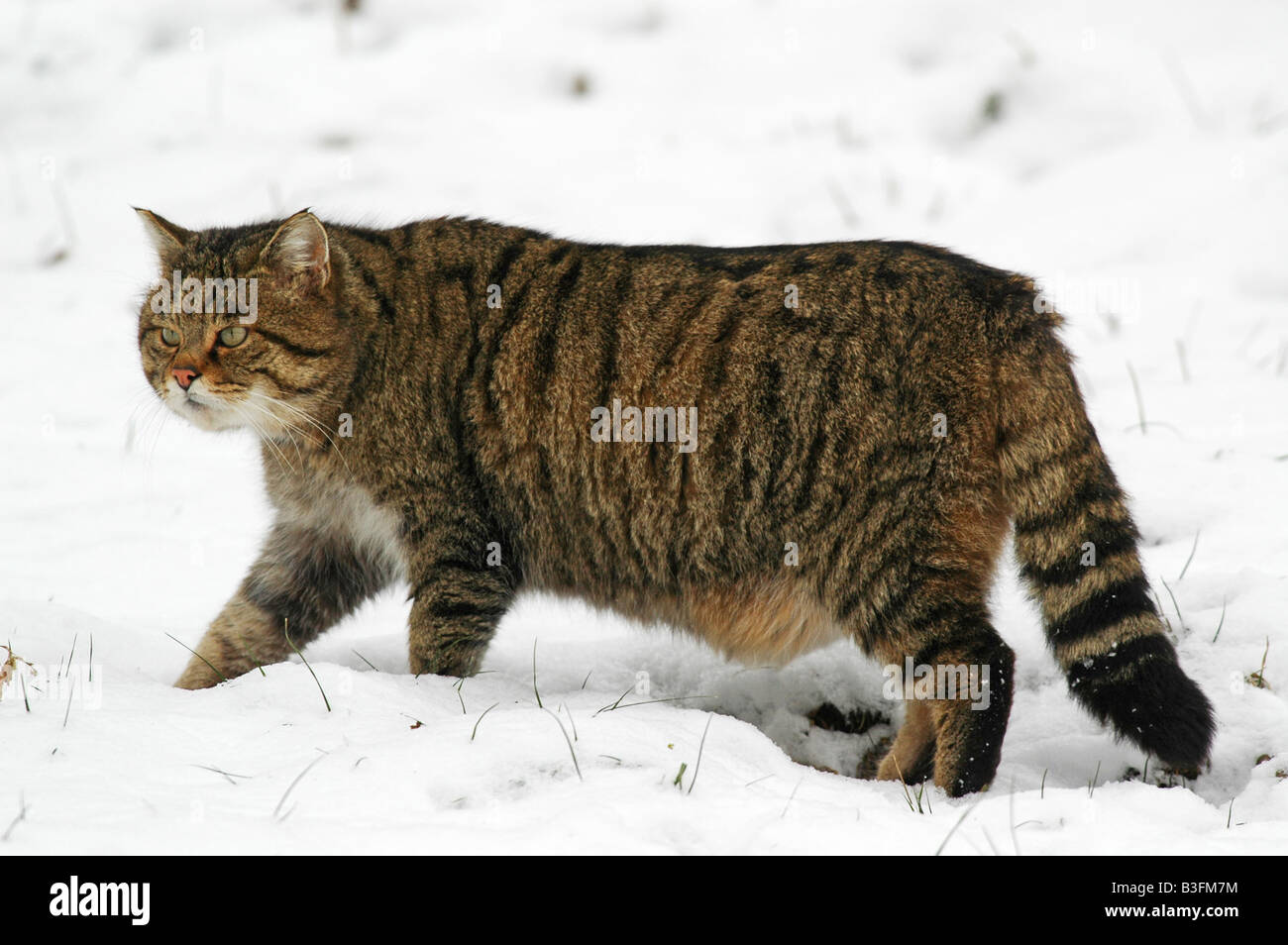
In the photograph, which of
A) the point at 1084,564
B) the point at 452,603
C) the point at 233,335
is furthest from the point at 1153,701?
the point at 233,335

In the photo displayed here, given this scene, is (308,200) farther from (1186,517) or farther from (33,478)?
(1186,517)

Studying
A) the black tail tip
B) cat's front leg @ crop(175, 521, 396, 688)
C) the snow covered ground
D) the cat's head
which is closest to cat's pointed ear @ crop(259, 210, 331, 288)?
the cat's head

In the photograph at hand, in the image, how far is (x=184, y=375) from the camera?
12.0ft

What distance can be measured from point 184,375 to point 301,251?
0.51 meters

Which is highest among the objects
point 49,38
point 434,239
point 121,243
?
point 49,38

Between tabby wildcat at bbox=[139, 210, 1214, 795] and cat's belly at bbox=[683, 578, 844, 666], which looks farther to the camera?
cat's belly at bbox=[683, 578, 844, 666]

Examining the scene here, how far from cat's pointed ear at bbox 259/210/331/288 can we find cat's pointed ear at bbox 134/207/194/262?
1.14ft

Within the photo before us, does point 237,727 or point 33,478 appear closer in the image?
point 237,727

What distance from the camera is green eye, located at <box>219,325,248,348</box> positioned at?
3721mm

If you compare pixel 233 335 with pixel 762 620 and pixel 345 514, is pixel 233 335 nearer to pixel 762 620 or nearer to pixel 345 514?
pixel 345 514

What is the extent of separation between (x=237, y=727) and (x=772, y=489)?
5.04 feet

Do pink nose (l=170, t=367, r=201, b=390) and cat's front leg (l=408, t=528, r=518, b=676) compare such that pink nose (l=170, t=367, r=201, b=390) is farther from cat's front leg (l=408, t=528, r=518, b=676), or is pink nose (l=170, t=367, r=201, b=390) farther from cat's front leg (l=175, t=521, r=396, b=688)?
cat's front leg (l=408, t=528, r=518, b=676)

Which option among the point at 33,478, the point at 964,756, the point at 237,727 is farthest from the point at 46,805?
the point at 33,478

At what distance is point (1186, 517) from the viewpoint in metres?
4.58
